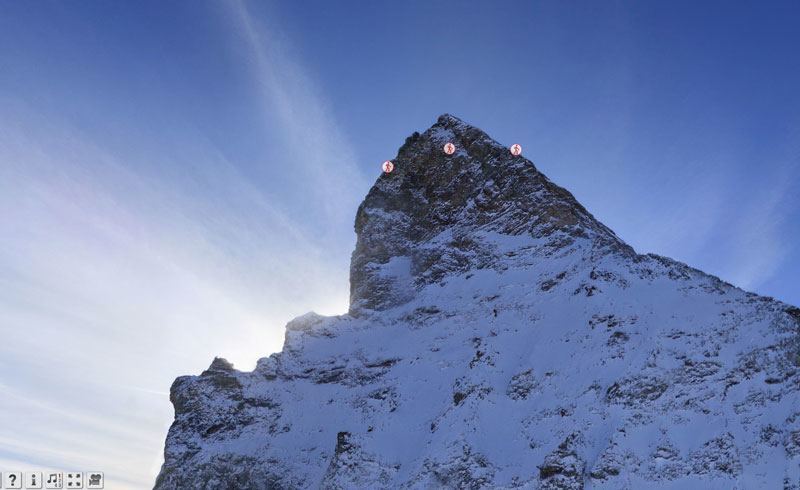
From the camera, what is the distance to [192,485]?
173 feet

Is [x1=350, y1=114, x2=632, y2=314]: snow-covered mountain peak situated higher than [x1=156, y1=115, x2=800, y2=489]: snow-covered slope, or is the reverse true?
[x1=350, y1=114, x2=632, y2=314]: snow-covered mountain peak

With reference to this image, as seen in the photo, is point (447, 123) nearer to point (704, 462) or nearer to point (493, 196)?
point (493, 196)

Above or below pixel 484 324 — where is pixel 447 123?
above

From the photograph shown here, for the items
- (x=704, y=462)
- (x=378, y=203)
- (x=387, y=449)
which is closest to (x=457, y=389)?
(x=387, y=449)

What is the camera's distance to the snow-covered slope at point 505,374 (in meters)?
36.1

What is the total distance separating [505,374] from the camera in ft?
157

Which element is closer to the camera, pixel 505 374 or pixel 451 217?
pixel 505 374

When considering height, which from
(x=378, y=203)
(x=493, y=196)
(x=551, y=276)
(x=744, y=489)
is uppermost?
(x=378, y=203)

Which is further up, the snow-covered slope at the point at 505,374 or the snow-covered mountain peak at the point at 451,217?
the snow-covered mountain peak at the point at 451,217

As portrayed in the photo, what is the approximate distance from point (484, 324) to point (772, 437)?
2597 centimetres

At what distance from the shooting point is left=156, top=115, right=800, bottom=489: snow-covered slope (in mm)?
36094

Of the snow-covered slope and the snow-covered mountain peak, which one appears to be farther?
the snow-covered mountain peak

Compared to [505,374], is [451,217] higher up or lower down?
higher up

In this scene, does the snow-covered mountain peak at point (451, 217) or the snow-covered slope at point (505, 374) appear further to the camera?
the snow-covered mountain peak at point (451, 217)
